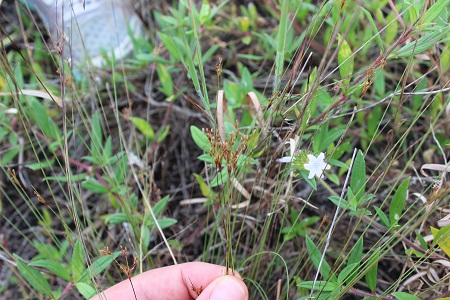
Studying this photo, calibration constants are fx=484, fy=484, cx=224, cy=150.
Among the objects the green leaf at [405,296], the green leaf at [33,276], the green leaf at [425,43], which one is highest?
the green leaf at [425,43]

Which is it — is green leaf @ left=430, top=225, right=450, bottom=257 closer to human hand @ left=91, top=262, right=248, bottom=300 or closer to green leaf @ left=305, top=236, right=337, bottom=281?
green leaf @ left=305, top=236, right=337, bottom=281

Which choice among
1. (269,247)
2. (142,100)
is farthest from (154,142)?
(269,247)

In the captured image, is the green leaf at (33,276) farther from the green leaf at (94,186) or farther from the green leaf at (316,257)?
the green leaf at (316,257)

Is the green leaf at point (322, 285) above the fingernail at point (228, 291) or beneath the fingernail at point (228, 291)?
beneath

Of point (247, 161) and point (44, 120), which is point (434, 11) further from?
point (44, 120)

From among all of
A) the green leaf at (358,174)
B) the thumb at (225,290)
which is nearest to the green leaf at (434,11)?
the green leaf at (358,174)

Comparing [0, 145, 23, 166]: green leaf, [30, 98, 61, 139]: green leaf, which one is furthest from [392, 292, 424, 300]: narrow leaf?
[0, 145, 23, 166]: green leaf
